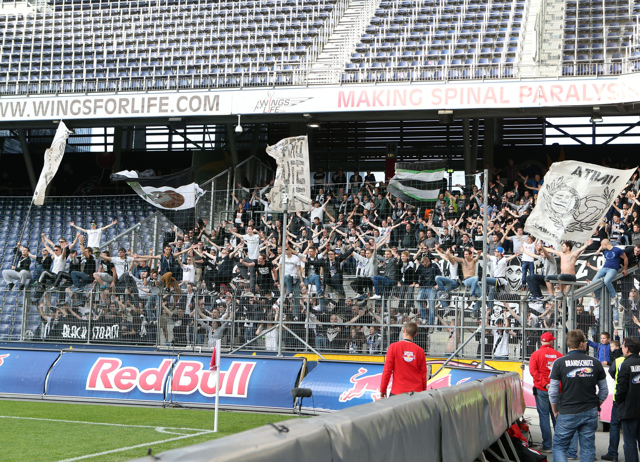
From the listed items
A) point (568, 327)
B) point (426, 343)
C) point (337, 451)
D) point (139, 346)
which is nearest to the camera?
point (337, 451)

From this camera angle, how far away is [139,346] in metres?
16.5

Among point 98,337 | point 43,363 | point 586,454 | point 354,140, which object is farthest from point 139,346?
point 354,140

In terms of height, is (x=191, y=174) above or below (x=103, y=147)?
below

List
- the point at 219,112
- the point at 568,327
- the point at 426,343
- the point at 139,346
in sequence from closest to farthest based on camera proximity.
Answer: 1. the point at 568,327
2. the point at 426,343
3. the point at 139,346
4. the point at 219,112

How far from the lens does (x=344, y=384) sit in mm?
12867

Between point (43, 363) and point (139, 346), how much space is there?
250 centimetres

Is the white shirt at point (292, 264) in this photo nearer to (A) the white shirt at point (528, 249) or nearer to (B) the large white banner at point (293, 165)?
(B) the large white banner at point (293, 165)

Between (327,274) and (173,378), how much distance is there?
195 inches

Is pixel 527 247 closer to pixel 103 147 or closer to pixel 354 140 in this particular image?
pixel 354 140

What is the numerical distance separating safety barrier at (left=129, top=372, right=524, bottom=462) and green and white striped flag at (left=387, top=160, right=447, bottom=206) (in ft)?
37.1

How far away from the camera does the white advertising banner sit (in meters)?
20.5

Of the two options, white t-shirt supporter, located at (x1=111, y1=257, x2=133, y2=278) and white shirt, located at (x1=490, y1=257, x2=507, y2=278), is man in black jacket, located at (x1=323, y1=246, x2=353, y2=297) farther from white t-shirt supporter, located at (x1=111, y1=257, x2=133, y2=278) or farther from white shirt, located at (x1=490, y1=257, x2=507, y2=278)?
white t-shirt supporter, located at (x1=111, y1=257, x2=133, y2=278)

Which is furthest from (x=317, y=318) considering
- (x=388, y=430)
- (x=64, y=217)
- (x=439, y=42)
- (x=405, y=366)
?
(x=64, y=217)

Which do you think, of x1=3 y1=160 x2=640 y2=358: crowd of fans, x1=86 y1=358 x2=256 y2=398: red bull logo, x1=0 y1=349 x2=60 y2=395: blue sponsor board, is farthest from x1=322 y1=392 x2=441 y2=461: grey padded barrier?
x1=0 y1=349 x2=60 y2=395: blue sponsor board
